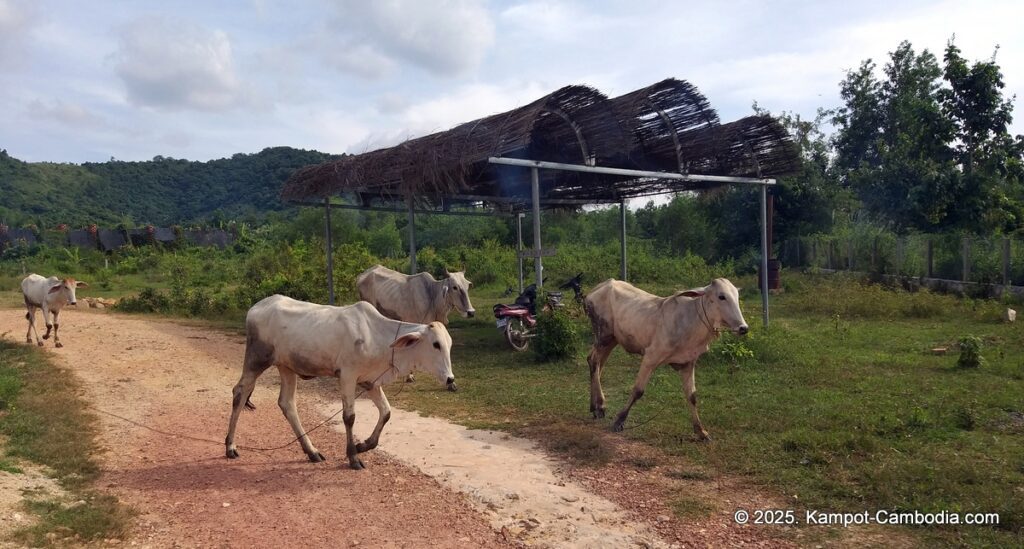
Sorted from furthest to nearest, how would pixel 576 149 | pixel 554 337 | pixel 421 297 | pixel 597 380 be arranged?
pixel 576 149 → pixel 421 297 → pixel 554 337 → pixel 597 380

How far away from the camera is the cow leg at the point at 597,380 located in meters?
7.48

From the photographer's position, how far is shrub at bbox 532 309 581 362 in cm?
1049

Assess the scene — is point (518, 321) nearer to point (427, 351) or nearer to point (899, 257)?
point (427, 351)

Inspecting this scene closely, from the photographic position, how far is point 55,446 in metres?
6.42

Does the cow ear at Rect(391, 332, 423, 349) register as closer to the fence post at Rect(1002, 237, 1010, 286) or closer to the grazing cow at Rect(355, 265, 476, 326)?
the grazing cow at Rect(355, 265, 476, 326)

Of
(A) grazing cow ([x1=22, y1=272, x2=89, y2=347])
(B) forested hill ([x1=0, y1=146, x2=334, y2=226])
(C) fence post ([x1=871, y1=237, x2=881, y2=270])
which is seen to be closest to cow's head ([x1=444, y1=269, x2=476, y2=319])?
(A) grazing cow ([x1=22, y1=272, x2=89, y2=347])

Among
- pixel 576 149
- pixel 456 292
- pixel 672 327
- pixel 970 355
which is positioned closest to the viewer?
pixel 672 327

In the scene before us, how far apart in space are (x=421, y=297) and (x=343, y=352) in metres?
5.26

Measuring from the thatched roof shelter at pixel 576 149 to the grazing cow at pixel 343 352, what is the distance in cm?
450

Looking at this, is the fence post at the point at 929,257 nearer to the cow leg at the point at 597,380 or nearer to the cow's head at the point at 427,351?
the cow leg at the point at 597,380

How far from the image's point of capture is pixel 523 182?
1423cm

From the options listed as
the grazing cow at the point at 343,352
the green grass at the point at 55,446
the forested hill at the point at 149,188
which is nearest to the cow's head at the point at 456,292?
the grazing cow at the point at 343,352

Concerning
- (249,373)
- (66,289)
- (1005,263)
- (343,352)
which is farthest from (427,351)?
(1005,263)

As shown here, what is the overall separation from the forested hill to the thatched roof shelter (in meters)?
45.3
